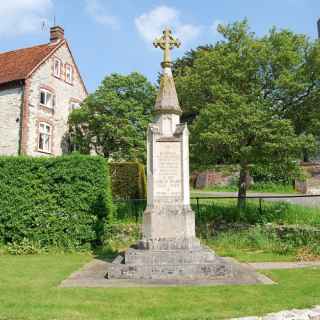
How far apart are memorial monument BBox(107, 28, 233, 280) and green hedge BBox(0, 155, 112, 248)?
4.20m

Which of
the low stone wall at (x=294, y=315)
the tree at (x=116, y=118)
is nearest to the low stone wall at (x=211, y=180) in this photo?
the tree at (x=116, y=118)

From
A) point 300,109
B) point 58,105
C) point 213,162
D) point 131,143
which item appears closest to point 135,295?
point 213,162

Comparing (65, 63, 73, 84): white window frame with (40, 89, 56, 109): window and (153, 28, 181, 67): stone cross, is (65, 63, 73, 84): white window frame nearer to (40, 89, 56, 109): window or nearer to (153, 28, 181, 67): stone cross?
(40, 89, 56, 109): window

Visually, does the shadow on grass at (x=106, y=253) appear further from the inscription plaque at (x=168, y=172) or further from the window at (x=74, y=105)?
the window at (x=74, y=105)

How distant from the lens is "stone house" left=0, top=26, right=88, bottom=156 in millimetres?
29734

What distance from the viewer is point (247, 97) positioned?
50.8 ft

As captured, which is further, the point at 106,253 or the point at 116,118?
the point at 116,118

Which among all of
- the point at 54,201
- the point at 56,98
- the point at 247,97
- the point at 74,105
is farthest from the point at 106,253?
the point at 74,105

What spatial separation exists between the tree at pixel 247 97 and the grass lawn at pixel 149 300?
281 inches

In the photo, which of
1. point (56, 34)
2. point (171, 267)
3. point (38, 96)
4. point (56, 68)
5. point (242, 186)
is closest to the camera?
point (171, 267)

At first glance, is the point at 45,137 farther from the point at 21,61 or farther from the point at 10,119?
the point at 21,61

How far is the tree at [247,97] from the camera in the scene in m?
14.6

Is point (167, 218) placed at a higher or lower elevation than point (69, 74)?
lower

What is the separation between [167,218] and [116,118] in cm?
2419
